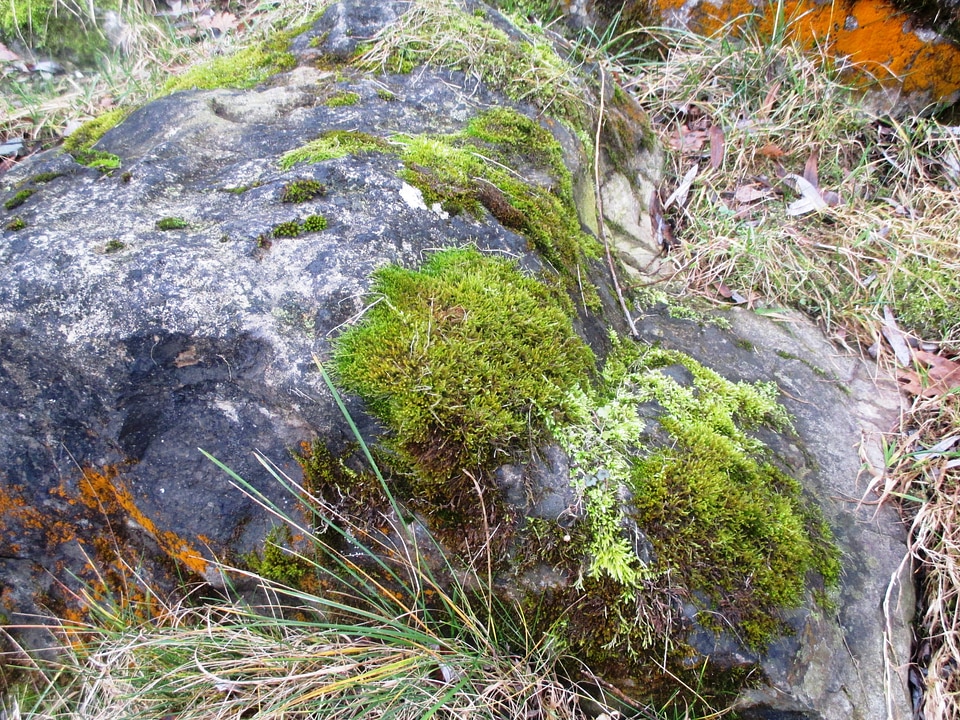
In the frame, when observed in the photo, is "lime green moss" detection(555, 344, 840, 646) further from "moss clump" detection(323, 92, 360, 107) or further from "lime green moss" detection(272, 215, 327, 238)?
"moss clump" detection(323, 92, 360, 107)

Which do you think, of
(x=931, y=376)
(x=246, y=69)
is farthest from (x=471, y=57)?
(x=931, y=376)

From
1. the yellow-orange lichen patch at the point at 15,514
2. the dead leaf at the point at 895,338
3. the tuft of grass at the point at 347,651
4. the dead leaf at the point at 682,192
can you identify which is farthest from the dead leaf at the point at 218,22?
the dead leaf at the point at 895,338

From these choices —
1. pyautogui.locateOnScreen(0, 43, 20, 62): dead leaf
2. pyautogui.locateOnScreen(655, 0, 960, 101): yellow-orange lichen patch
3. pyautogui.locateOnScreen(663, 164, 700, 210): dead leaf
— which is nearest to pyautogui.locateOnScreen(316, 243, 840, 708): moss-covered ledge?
pyautogui.locateOnScreen(663, 164, 700, 210): dead leaf

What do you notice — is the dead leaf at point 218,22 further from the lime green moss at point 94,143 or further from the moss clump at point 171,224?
the moss clump at point 171,224

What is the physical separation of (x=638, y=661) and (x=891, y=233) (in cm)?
307

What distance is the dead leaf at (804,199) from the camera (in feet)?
12.1

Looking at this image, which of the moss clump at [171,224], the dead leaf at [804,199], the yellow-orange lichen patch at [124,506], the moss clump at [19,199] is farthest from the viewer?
the dead leaf at [804,199]

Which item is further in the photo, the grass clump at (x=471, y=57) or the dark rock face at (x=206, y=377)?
the grass clump at (x=471, y=57)

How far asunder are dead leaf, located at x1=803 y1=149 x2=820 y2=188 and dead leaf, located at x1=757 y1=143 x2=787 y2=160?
159mm

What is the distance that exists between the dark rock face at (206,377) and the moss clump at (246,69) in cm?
90

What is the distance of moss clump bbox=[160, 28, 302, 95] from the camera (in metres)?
3.04

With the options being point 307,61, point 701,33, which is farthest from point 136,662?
point 701,33

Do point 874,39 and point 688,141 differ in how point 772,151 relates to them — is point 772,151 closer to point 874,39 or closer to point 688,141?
point 688,141

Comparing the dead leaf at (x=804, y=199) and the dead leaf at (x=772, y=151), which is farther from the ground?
the dead leaf at (x=772, y=151)
